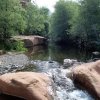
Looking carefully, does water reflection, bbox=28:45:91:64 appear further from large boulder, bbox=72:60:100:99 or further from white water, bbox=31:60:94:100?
large boulder, bbox=72:60:100:99

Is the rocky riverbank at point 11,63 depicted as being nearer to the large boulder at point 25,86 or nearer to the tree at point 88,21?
the large boulder at point 25,86

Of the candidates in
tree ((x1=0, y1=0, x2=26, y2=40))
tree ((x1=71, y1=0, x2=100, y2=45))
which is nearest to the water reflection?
tree ((x1=0, y1=0, x2=26, y2=40))

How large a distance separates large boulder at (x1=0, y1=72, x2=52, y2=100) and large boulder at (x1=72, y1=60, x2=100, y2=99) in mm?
1983

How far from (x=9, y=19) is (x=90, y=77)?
17.2 meters

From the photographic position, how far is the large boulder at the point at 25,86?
35.1ft

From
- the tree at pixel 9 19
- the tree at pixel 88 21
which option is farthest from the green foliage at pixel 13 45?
the tree at pixel 88 21

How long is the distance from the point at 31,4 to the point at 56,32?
8116mm

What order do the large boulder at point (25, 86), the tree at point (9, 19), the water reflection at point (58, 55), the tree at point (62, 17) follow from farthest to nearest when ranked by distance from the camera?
the tree at point (62, 17), the tree at point (9, 19), the water reflection at point (58, 55), the large boulder at point (25, 86)

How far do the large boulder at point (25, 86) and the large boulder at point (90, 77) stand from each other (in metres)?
1.98

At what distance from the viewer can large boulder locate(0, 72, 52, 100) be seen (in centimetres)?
1070

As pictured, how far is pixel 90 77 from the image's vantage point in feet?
40.0

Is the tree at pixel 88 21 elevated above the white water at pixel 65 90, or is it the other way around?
the tree at pixel 88 21

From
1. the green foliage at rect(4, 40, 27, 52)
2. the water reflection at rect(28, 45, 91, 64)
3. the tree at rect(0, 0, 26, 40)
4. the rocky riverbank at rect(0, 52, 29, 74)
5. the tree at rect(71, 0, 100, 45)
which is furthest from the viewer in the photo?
the tree at rect(71, 0, 100, 45)

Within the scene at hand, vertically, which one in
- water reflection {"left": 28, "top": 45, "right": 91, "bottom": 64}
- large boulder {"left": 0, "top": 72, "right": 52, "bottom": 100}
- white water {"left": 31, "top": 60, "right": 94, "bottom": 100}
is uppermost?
Result: large boulder {"left": 0, "top": 72, "right": 52, "bottom": 100}
